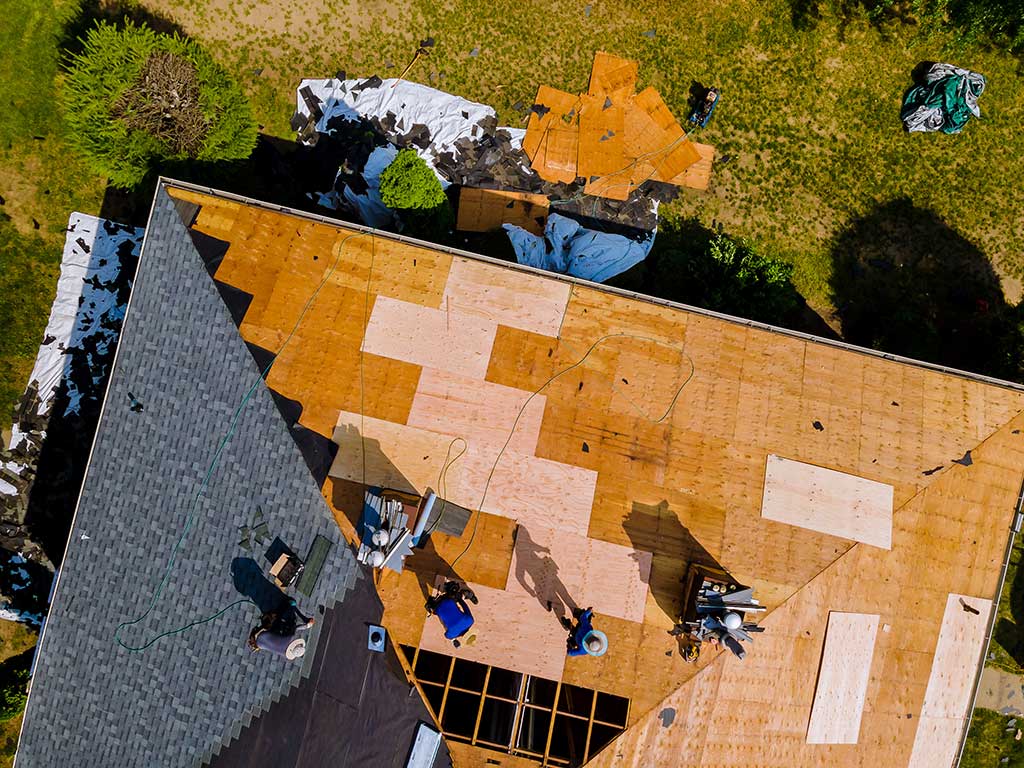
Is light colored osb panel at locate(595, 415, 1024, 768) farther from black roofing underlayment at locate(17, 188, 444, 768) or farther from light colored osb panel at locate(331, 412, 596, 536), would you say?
black roofing underlayment at locate(17, 188, 444, 768)

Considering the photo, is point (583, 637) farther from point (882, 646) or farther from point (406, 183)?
point (406, 183)

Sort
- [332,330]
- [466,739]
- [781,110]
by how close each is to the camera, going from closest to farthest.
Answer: [466,739] → [332,330] → [781,110]

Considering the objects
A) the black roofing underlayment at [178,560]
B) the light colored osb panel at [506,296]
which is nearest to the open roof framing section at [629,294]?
the light colored osb panel at [506,296]

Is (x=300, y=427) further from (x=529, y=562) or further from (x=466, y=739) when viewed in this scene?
(x=466, y=739)

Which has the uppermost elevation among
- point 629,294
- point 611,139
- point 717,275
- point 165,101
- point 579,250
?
point 611,139

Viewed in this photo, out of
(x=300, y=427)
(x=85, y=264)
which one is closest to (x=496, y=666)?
(x=300, y=427)

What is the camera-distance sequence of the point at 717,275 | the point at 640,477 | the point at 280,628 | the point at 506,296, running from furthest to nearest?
the point at 717,275
the point at 506,296
the point at 640,477
the point at 280,628

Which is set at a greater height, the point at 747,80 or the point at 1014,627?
the point at 747,80

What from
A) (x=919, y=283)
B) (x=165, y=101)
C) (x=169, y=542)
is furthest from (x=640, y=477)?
(x=165, y=101)
